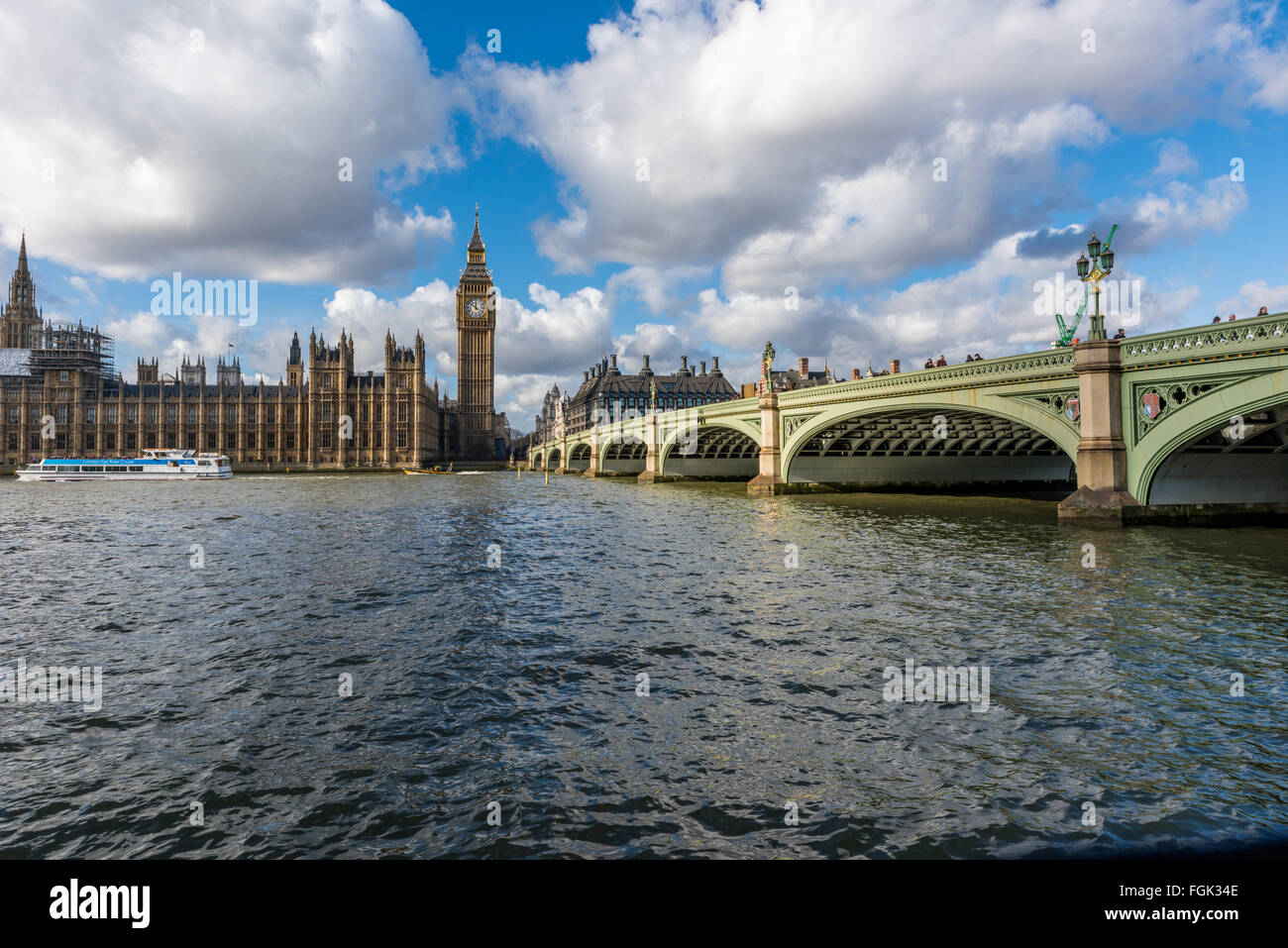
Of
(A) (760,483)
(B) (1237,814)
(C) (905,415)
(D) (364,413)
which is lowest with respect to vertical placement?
(B) (1237,814)

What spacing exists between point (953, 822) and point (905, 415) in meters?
38.8

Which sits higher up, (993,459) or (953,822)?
(993,459)

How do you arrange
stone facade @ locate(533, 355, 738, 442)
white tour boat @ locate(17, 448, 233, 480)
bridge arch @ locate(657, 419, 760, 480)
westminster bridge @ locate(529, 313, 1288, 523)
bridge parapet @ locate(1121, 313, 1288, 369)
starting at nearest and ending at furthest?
bridge parapet @ locate(1121, 313, 1288, 369), westminster bridge @ locate(529, 313, 1288, 523), bridge arch @ locate(657, 419, 760, 480), white tour boat @ locate(17, 448, 233, 480), stone facade @ locate(533, 355, 738, 442)

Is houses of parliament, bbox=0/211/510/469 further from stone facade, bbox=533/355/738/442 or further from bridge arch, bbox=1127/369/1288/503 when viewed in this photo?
bridge arch, bbox=1127/369/1288/503

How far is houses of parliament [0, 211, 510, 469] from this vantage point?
12212 cm

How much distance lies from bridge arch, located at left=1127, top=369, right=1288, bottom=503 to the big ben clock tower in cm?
15264

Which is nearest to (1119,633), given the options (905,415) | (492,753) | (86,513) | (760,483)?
(492,753)

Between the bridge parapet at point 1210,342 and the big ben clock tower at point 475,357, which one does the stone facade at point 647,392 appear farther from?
the bridge parapet at point 1210,342

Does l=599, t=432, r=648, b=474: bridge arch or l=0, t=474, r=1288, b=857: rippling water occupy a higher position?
l=599, t=432, r=648, b=474: bridge arch

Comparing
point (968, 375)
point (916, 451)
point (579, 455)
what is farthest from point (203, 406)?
point (968, 375)

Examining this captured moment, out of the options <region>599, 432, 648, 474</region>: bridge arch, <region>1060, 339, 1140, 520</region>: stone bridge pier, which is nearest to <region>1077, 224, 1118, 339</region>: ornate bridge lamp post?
<region>1060, 339, 1140, 520</region>: stone bridge pier

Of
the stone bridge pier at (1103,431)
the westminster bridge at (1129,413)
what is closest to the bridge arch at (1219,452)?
the westminster bridge at (1129,413)
